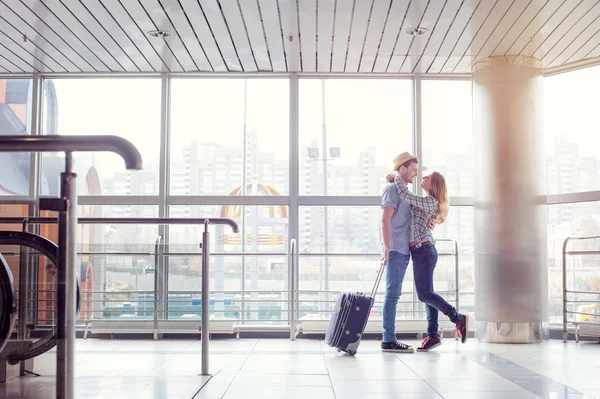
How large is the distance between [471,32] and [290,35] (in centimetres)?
154

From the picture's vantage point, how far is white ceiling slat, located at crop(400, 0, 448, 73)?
5302 millimetres

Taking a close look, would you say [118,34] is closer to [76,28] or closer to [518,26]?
[76,28]

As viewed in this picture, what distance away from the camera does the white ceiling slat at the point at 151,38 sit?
17.6 ft

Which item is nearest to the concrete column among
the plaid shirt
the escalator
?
the plaid shirt

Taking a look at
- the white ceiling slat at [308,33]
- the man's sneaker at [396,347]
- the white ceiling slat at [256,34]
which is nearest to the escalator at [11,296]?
the white ceiling slat at [256,34]

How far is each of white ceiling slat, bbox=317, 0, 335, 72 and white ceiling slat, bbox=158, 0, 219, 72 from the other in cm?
100

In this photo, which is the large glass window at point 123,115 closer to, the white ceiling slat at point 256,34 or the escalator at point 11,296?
the white ceiling slat at point 256,34

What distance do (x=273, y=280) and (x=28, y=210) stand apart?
4805 millimetres

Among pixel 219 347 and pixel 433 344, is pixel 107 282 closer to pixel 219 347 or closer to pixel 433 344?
pixel 219 347

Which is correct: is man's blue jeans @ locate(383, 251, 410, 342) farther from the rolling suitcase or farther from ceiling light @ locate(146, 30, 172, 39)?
ceiling light @ locate(146, 30, 172, 39)

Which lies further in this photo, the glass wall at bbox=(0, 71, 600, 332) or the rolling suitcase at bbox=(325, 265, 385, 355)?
the glass wall at bbox=(0, 71, 600, 332)

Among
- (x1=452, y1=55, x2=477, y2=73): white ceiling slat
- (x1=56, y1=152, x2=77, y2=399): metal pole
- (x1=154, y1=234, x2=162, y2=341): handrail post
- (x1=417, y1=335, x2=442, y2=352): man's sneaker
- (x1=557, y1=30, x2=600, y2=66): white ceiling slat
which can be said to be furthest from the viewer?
(x1=452, y1=55, x2=477, y2=73): white ceiling slat

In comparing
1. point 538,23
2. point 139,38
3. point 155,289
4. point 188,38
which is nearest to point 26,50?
point 139,38

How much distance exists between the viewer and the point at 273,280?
731 cm
